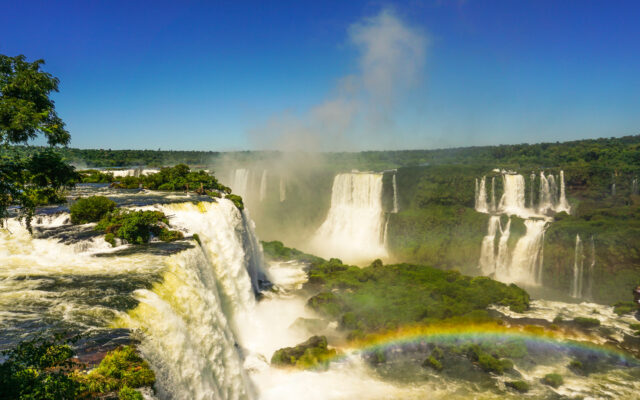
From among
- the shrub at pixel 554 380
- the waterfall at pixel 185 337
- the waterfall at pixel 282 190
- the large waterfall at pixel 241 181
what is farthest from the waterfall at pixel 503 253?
the large waterfall at pixel 241 181

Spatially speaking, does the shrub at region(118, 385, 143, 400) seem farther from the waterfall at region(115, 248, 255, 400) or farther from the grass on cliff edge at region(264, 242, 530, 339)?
the grass on cliff edge at region(264, 242, 530, 339)

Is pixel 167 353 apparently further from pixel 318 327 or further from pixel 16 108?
pixel 318 327

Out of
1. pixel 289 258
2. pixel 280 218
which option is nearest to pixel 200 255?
pixel 289 258

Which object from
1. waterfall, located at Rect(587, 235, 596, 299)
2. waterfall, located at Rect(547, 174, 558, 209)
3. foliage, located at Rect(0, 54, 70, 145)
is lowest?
waterfall, located at Rect(587, 235, 596, 299)

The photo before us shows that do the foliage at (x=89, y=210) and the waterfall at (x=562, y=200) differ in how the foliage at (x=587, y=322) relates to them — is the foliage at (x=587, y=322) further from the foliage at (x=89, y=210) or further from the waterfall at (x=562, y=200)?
the foliage at (x=89, y=210)

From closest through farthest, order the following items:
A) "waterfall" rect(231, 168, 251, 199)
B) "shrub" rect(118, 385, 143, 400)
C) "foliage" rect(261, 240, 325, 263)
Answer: "shrub" rect(118, 385, 143, 400) < "foliage" rect(261, 240, 325, 263) < "waterfall" rect(231, 168, 251, 199)

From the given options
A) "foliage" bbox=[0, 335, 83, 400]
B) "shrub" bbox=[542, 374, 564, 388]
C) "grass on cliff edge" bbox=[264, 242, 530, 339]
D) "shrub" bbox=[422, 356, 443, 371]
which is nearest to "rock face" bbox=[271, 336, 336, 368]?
"grass on cliff edge" bbox=[264, 242, 530, 339]
